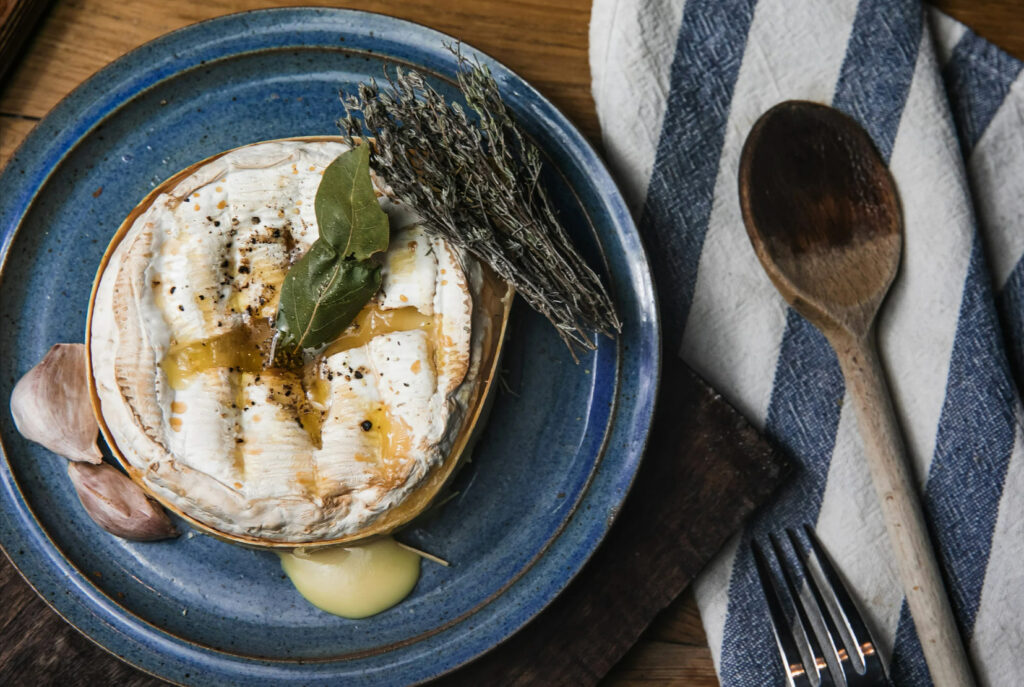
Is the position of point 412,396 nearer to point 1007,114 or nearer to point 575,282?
point 575,282

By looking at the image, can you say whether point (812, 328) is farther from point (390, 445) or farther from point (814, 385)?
point (390, 445)

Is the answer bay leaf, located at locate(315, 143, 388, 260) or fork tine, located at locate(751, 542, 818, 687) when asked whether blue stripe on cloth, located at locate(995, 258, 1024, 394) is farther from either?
bay leaf, located at locate(315, 143, 388, 260)

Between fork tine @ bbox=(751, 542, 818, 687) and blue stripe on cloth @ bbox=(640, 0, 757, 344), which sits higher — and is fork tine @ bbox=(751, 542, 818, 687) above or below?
below

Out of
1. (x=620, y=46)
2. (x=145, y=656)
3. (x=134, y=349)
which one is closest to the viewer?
(x=134, y=349)

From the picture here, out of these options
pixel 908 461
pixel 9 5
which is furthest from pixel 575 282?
pixel 9 5

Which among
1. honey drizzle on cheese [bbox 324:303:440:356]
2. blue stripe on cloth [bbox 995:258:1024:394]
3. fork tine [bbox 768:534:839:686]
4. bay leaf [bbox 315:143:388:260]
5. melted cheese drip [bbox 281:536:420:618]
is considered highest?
blue stripe on cloth [bbox 995:258:1024:394]

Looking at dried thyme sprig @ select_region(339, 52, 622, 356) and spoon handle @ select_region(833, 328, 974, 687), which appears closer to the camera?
dried thyme sprig @ select_region(339, 52, 622, 356)

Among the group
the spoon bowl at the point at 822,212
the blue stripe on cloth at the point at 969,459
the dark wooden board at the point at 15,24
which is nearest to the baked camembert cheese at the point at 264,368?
the dark wooden board at the point at 15,24

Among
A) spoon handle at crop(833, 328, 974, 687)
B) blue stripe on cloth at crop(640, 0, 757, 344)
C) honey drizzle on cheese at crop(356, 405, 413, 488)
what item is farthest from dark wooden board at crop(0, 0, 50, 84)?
spoon handle at crop(833, 328, 974, 687)
